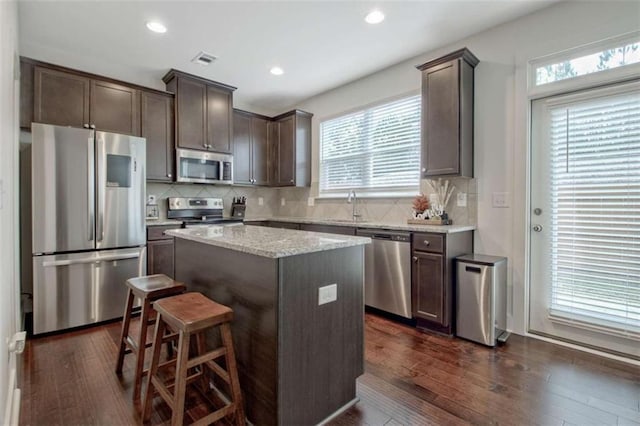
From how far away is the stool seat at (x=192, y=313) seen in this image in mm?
1417

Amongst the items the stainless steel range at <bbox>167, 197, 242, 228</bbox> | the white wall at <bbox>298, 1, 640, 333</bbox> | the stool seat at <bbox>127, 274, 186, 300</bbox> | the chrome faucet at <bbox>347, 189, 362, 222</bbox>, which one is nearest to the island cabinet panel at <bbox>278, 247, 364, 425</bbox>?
the stool seat at <bbox>127, 274, 186, 300</bbox>

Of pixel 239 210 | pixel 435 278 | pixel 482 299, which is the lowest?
pixel 482 299

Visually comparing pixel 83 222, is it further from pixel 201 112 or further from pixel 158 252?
pixel 201 112

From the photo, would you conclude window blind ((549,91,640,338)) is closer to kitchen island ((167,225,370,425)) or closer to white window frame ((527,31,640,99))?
white window frame ((527,31,640,99))

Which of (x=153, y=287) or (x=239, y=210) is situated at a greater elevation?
(x=239, y=210)

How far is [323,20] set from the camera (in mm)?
2752

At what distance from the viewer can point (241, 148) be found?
15.1 ft

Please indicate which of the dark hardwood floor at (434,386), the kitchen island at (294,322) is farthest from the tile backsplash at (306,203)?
the kitchen island at (294,322)

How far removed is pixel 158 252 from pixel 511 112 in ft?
12.5

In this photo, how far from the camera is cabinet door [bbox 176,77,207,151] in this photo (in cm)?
380

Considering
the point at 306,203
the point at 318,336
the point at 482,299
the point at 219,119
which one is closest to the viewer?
the point at 318,336

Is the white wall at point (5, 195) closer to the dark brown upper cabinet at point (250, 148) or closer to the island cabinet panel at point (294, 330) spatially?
the island cabinet panel at point (294, 330)

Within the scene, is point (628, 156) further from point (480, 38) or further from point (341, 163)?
point (341, 163)

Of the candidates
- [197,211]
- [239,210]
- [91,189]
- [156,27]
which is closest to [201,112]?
[156,27]
